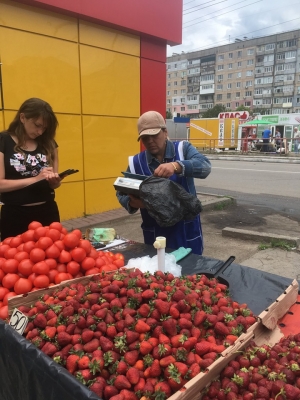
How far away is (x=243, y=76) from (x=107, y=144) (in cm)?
9012

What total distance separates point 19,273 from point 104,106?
513cm

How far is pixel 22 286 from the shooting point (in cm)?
183

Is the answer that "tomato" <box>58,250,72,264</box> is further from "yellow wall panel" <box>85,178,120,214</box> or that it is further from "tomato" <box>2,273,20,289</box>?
"yellow wall panel" <box>85,178,120,214</box>

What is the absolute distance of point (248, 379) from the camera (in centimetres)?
123

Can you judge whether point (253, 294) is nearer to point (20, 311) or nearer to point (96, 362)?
point (96, 362)

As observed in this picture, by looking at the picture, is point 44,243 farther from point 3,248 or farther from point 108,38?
point 108,38

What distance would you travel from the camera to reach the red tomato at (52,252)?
1986 millimetres

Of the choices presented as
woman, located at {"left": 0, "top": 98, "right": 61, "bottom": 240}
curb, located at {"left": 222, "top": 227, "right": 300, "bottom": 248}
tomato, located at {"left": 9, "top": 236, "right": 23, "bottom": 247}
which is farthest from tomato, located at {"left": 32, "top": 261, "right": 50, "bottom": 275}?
curb, located at {"left": 222, "top": 227, "right": 300, "bottom": 248}

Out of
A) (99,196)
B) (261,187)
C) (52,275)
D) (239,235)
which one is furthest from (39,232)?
(261,187)

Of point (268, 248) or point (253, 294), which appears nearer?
point (253, 294)

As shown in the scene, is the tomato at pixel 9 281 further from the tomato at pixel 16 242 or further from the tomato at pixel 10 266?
the tomato at pixel 16 242

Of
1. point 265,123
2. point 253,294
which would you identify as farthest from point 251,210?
point 265,123

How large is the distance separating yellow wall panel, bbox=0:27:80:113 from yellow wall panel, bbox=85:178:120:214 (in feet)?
4.64

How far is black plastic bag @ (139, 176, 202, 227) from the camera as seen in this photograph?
2293 mm
